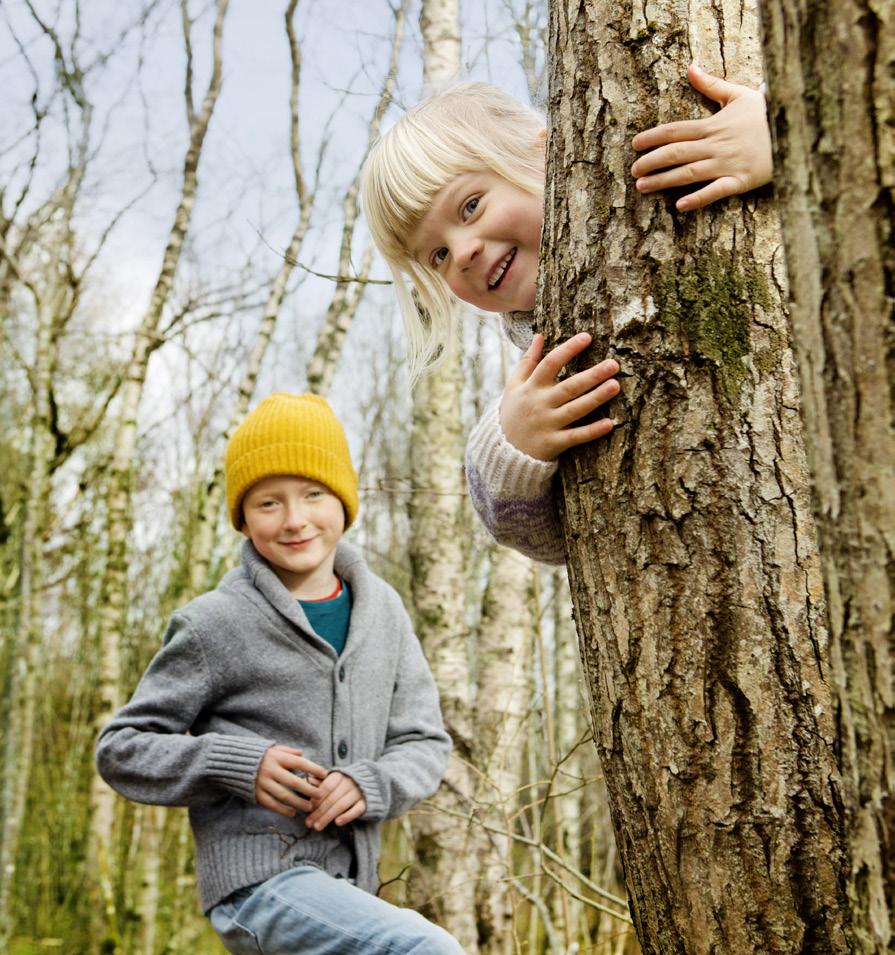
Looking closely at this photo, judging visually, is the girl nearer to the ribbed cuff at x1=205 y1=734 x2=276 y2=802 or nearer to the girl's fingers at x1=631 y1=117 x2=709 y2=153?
the girl's fingers at x1=631 y1=117 x2=709 y2=153

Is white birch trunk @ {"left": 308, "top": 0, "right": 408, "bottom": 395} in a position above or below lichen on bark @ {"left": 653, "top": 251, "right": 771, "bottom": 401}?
above

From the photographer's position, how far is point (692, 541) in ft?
3.89

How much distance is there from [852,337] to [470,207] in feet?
4.24

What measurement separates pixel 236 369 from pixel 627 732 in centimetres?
702

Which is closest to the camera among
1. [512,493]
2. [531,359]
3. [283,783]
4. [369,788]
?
[531,359]

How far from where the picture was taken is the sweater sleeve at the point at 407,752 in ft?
7.75

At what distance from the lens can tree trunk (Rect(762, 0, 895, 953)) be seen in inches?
28.7

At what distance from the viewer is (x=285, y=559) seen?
2.59 m

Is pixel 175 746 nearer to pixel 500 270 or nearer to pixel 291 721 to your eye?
pixel 291 721

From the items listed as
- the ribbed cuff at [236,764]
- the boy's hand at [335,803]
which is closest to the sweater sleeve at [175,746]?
the ribbed cuff at [236,764]

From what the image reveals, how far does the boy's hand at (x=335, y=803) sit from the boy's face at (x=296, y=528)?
1.90 feet

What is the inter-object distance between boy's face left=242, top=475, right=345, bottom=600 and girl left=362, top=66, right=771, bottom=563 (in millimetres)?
500

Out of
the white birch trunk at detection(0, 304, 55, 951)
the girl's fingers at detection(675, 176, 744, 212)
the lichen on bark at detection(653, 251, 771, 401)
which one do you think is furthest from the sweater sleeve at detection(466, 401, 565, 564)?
the white birch trunk at detection(0, 304, 55, 951)

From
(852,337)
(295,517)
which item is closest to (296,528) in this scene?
(295,517)
